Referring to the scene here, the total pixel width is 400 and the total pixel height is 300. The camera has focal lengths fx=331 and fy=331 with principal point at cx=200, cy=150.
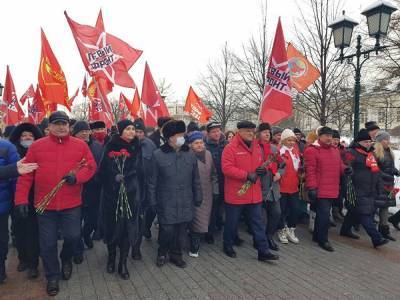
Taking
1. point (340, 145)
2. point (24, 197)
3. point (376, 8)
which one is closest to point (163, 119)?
point (24, 197)

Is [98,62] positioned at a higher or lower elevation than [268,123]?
higher

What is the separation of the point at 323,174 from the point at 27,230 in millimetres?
4376

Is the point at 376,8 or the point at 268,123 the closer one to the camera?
the point at 268,123

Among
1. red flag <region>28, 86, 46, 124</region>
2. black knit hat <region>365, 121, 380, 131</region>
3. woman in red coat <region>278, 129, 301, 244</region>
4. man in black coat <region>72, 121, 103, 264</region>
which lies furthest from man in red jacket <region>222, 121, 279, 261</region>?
red flag <region>28, 86, 46, 124</region>

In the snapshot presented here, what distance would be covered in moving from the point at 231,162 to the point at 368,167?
244cm

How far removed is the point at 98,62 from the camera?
6145 millimetres

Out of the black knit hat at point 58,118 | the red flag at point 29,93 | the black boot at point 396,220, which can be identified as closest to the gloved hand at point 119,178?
the black knit hat at point 58,118

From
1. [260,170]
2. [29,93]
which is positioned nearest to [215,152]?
[260,170]

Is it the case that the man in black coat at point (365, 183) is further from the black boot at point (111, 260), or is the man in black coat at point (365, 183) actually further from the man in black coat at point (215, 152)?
the black boot at point (111, 260)

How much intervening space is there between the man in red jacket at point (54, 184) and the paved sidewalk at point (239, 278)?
0.51 m

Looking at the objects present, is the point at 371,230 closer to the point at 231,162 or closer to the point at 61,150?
the point at 231,162

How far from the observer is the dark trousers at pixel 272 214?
5234mm

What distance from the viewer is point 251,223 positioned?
4.82 meters

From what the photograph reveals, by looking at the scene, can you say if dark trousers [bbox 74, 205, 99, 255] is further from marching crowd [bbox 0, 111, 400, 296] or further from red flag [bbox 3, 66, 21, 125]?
red flag [bbox 3, 66, 21, 125]
